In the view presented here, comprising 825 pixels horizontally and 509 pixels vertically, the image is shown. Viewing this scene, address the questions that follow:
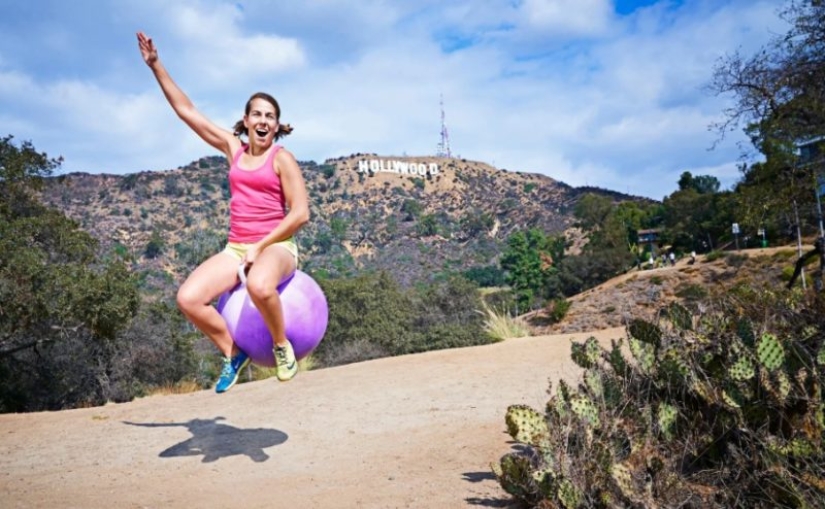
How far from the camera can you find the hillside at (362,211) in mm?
73938

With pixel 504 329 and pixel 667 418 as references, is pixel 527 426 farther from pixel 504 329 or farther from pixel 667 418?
pixel 504 329

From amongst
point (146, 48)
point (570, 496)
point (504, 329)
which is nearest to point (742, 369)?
point (570, 496)

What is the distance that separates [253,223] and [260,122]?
770 mm

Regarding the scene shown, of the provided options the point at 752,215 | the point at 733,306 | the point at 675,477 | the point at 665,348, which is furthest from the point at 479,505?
the point at 752,215

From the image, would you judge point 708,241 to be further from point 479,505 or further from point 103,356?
point 479,505

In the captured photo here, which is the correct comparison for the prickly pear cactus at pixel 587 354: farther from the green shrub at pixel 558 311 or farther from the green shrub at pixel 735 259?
the green shrub at pixel 735 259

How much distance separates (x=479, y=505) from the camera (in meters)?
5.50

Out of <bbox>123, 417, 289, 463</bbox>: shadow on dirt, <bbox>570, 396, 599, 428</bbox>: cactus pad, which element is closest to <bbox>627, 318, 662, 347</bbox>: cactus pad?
<bbox>570, 396, 599, 428</bbox>: cactus pad

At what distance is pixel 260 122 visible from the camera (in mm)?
5488

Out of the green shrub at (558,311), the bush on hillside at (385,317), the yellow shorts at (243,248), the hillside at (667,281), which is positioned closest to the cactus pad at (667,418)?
the yellow shorts at (243,248)

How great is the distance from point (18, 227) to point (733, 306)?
1482 cm

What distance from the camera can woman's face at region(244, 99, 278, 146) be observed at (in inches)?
216

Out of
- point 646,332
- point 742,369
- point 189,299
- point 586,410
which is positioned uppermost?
point 189,299

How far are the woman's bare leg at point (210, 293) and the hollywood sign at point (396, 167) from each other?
345 ft
